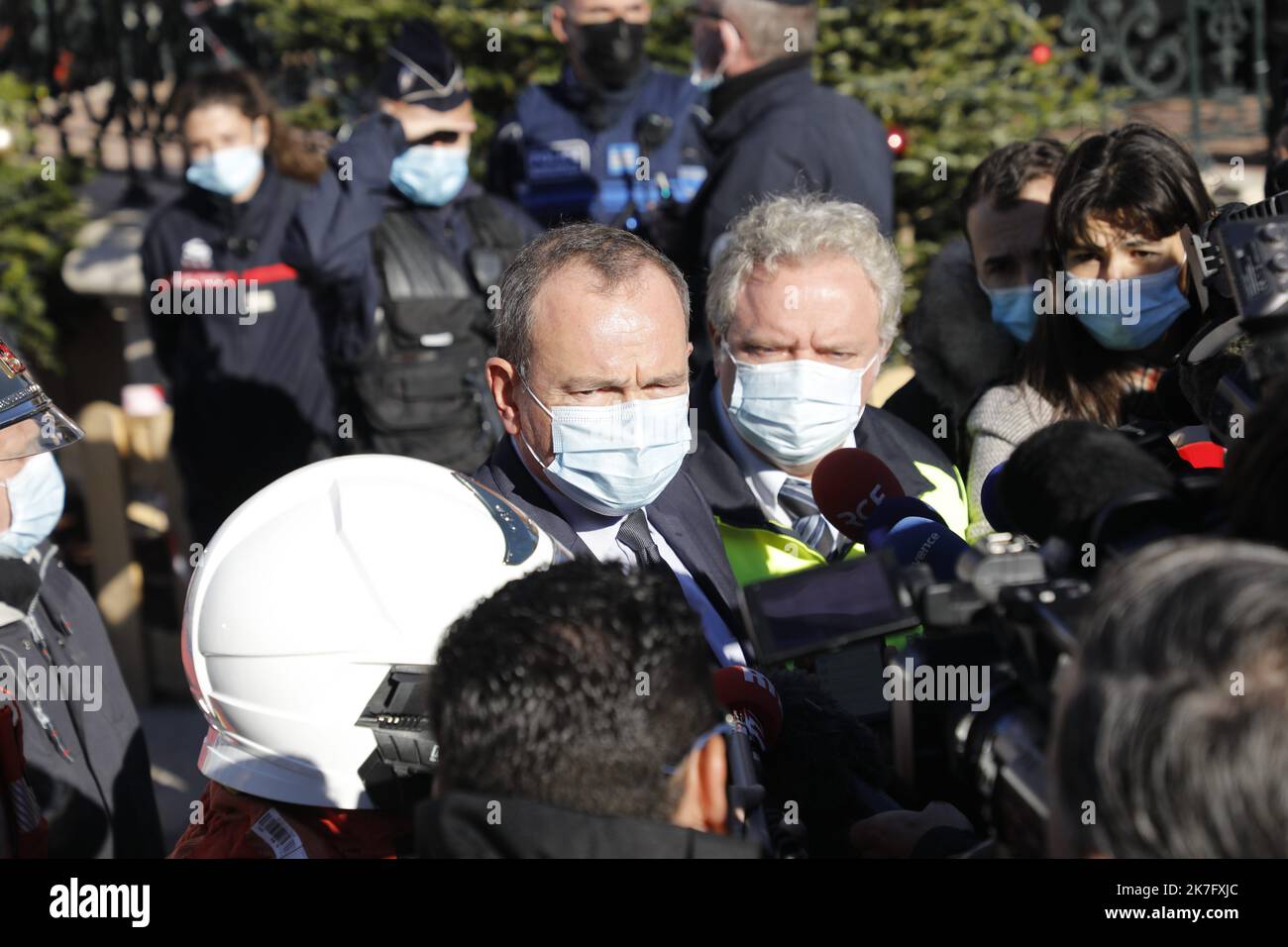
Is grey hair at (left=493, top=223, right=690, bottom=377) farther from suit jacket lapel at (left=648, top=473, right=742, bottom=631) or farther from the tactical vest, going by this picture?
the tactical vest

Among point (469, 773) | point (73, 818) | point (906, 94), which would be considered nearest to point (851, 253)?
point (469, 773)

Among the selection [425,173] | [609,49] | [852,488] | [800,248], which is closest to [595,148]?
[609,49]

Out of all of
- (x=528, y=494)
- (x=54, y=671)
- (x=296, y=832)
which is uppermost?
(x=528, y=494)

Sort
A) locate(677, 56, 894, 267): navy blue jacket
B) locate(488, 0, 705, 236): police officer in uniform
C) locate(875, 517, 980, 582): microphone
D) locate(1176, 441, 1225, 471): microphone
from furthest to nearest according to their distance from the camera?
locate(488, 0, 705, 236): police officer in uniform, locate(677, 56, 894, 267): navy blue jacket, locate(1176, 441, 1225, 471): microphone, locate(875, 517, 980, 582): microphone

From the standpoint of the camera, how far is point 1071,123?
6.42m

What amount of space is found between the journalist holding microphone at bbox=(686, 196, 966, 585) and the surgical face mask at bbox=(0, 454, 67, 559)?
59.1 inches

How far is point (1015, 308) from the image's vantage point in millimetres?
3559

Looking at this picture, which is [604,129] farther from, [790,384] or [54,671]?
[54,671]

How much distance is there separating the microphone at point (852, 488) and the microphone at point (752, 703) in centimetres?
40

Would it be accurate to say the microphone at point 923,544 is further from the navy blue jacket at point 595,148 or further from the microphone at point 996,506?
the navy blue jacket at point 595,148

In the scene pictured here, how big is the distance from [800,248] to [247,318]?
3086mm

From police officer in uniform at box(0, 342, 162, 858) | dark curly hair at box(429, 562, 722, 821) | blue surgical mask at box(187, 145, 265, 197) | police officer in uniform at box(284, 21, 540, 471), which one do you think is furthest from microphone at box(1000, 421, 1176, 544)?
blue surgical mask at box(187, 145, 265, 197)

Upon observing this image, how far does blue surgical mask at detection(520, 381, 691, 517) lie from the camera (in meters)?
2.63
